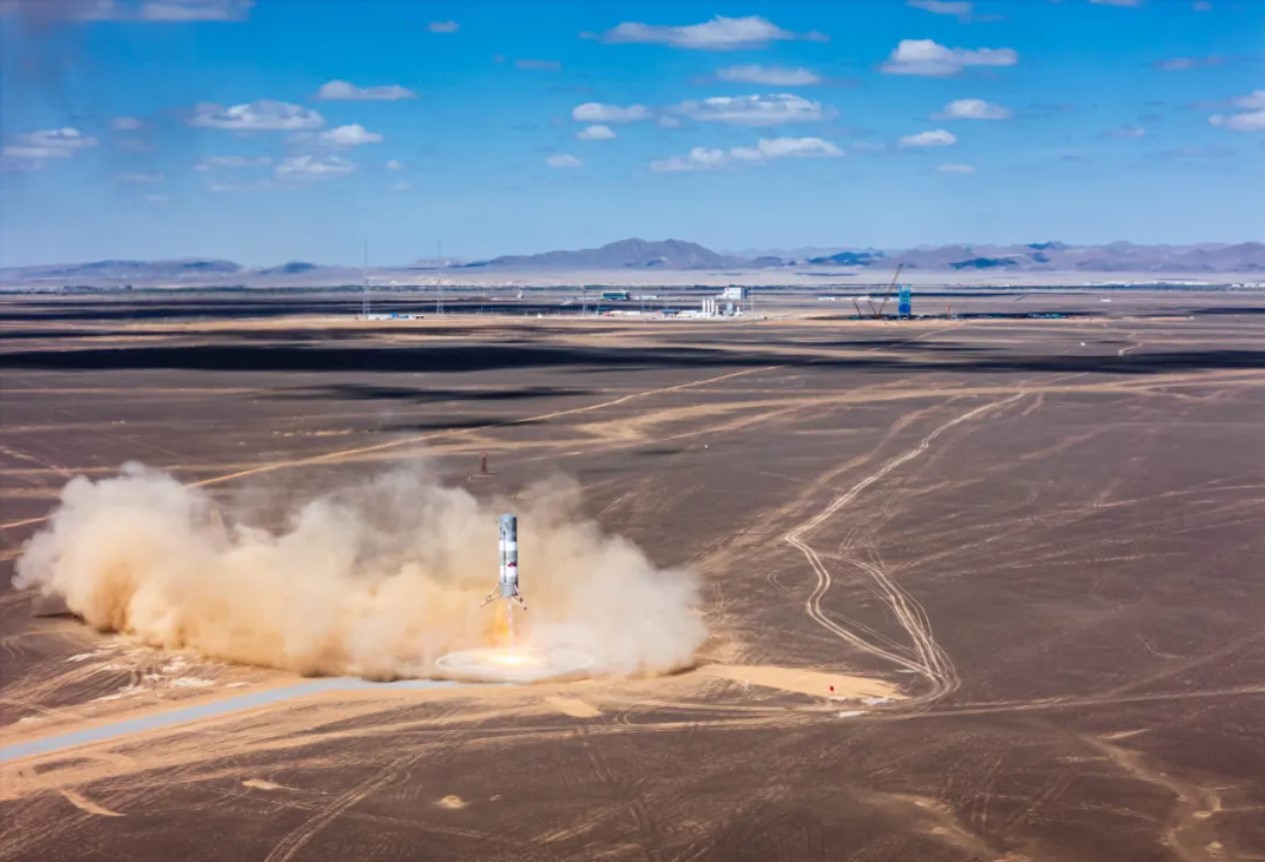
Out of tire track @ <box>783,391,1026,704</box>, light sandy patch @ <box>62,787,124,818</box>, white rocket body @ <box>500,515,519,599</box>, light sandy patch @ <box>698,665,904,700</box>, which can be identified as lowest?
light sandy patch @ <box>62,787,124,818</box>

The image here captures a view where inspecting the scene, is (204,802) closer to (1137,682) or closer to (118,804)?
(118,804)

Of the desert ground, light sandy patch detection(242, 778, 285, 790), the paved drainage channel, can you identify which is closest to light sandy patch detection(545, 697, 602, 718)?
the desert ground

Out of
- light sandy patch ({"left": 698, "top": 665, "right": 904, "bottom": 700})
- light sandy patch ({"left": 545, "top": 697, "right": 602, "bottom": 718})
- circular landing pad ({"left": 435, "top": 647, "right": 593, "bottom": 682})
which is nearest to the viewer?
light sandy patch ({"left": 545, "top": 697, "right": 602, "bottom": 718})

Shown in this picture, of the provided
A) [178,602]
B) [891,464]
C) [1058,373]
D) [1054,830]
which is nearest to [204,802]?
[178,602]

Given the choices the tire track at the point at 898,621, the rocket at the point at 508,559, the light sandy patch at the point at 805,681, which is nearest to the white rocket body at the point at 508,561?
the rocket at the point at 508,559

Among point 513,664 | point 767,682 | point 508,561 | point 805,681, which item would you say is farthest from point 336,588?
point 805,681

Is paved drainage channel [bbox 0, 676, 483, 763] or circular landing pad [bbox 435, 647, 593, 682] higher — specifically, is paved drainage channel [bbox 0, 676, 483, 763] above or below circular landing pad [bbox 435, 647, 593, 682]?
below

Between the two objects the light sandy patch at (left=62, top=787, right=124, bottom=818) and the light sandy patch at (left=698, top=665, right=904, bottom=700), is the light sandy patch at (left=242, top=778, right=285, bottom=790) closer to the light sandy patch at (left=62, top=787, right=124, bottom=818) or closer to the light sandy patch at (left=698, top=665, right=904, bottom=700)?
the light sandy patch at (left=62, top=787, right=124, bottom=818)

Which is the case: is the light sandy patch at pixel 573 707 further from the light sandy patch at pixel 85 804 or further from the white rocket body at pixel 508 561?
the light sandy patch at pixel 85 804
